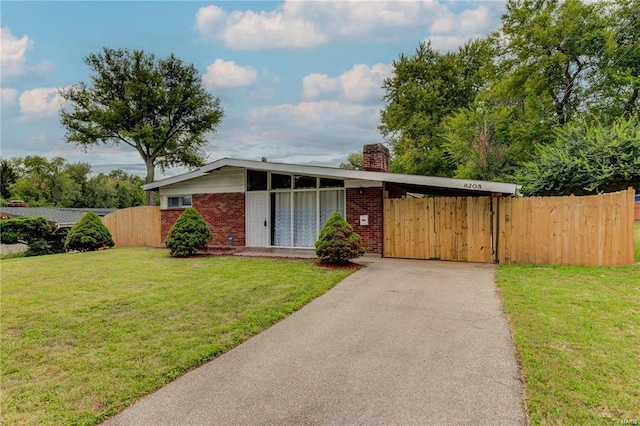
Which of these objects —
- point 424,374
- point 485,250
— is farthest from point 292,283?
point 485,250

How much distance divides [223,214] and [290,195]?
2957 mm

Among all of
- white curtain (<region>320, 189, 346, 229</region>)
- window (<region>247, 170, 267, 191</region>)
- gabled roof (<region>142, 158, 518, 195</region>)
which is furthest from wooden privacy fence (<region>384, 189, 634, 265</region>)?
window (<region>247, 170, 267, 191</region>)

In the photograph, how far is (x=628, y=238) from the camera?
8562 millimetres

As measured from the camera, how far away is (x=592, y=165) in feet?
37.1

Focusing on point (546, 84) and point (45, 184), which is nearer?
point (546, 84)

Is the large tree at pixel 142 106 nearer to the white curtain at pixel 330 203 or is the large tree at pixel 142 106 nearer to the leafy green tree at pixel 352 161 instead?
the white curtain at pixel 330 203

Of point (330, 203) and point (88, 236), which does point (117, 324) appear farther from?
point (88, 236)

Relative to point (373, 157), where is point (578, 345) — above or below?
below

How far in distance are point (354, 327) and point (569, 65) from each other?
20171 mm

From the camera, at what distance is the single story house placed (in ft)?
34.6

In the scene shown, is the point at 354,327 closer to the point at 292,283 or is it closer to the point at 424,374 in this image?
the point at 424,374

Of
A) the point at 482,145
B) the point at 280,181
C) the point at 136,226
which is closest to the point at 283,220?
the point at 280,181

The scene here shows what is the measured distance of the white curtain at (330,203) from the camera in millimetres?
11000

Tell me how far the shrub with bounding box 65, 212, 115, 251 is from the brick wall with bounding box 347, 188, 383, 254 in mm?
10479
